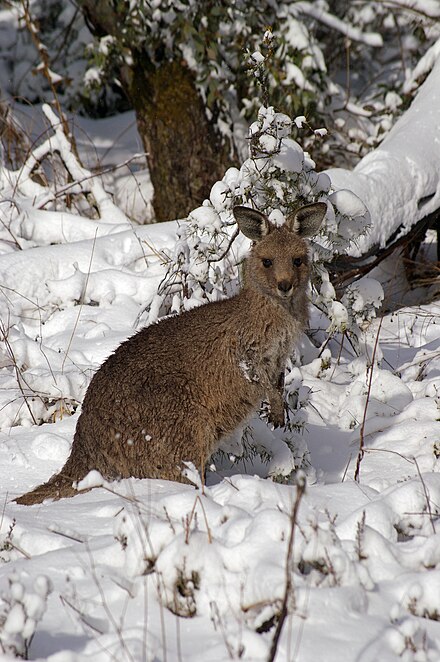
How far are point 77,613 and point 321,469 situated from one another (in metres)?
2.74

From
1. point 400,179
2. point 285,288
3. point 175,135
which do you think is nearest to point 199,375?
point 285,288

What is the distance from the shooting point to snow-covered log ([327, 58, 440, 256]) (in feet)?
22.4

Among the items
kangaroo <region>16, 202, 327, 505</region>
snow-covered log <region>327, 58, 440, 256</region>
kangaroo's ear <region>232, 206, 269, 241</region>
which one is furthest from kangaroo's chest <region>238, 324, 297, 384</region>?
snow-covered log <region>327, 58, 440, 256</region>

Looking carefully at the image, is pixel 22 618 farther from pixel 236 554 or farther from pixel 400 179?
pixel 400 179

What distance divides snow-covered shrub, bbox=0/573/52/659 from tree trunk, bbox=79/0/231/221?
7220mm

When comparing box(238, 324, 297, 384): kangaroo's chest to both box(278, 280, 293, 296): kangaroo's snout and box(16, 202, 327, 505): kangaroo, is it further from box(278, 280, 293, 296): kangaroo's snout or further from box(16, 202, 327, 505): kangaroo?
box(278, 280, 293, 296): kangaroo's snout

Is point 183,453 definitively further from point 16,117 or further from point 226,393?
point 16,117

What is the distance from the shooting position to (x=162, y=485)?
4.33 meters

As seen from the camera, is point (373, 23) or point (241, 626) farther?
point (373, 23)

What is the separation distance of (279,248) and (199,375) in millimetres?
898

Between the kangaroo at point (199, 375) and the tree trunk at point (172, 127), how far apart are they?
4376mm

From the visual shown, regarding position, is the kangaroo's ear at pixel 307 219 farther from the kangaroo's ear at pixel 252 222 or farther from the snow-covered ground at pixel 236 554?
the snow-covered ground at pixel 236 554

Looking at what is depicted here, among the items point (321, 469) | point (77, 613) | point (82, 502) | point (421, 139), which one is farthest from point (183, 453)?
point (421, 139)

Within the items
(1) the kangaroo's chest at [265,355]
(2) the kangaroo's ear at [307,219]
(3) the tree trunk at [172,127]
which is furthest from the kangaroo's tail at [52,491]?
(3) the tree trunk at [172,127]
